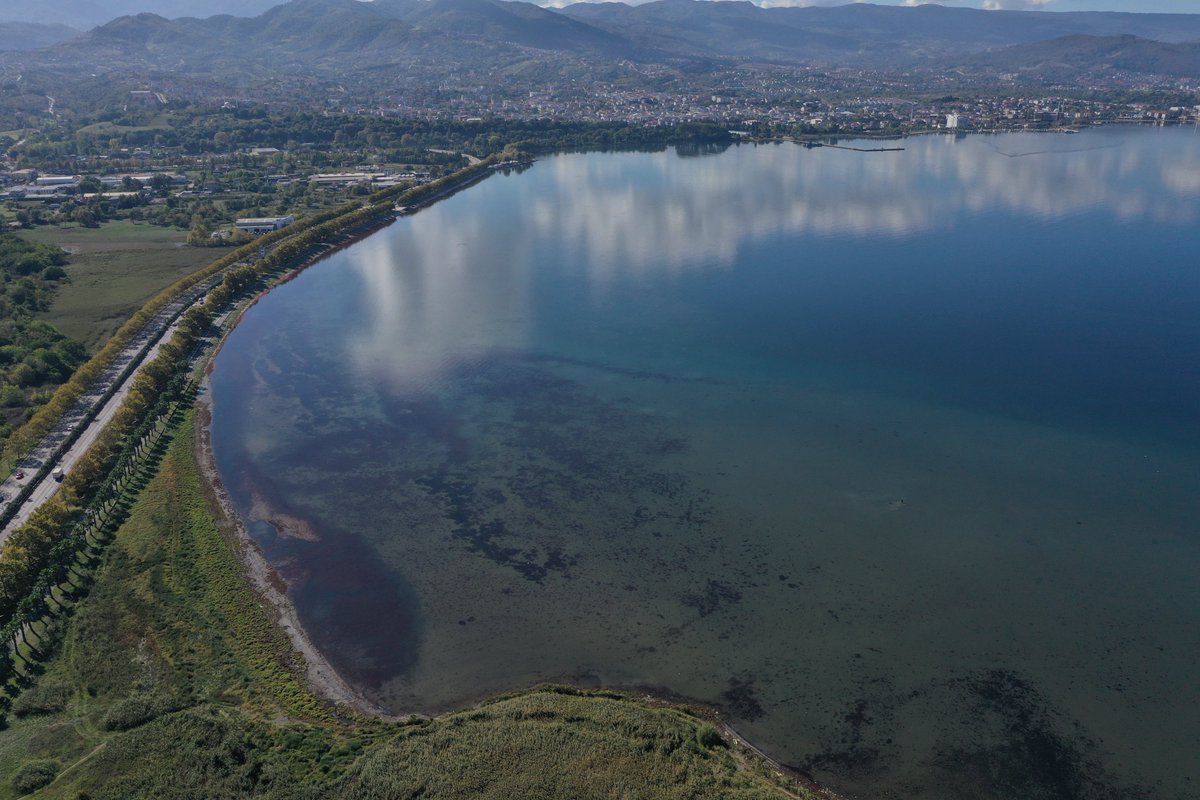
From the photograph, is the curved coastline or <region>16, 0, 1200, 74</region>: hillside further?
<region>16, 0, 1200, 74</region>: hillside

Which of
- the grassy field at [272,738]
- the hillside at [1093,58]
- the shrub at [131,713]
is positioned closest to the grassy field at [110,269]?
the grassy field at [272,738]

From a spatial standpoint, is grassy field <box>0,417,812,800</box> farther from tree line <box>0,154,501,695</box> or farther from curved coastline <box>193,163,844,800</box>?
tree line <box>0,154,501,695</box>

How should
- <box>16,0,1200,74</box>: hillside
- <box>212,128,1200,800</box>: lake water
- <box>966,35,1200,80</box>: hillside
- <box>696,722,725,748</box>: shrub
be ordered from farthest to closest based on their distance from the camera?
<box>16,0,1200,74</box>: hillside, <box>966,35,1200,80</box>: hillside, <box>212,128,1200,800</box>: lake water, <box>696,722,725,748</box>: shrub

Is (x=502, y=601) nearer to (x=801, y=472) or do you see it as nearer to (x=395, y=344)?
(x=801, y=472)

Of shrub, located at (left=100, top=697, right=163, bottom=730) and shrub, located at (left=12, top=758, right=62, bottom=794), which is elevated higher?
shrub, located at (left=100, top=697, right=163, bottom=730)

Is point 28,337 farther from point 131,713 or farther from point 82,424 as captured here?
point 131,713

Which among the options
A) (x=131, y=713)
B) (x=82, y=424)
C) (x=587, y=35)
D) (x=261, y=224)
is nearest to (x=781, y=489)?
(x=131, y=713)

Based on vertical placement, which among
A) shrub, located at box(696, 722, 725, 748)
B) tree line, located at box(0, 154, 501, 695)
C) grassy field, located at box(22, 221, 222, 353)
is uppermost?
grassy field, located at box(22, 221, 222, 353)

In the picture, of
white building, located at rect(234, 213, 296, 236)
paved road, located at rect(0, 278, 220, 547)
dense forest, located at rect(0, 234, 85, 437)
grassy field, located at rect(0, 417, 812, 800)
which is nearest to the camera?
grassy field, located at rect(0, 417, 812, 800)

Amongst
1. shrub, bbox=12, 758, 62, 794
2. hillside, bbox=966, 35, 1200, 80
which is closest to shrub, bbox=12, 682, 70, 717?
shrub, bbox=12, 758, 62, 794
